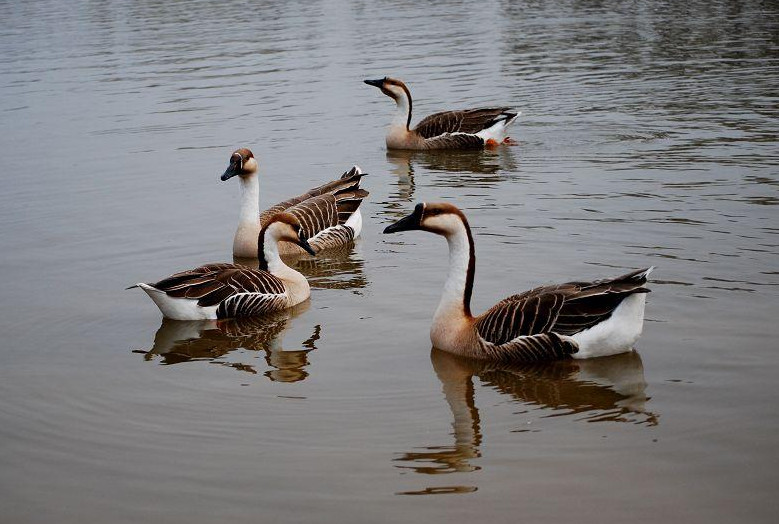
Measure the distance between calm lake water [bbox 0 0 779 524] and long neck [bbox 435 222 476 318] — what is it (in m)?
0.43

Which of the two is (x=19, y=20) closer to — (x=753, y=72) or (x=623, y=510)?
(x=753, y=72)

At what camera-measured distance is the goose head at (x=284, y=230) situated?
38.3 feet

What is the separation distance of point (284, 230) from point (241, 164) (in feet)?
6.45

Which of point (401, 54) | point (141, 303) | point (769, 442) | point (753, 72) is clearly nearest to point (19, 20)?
point (401, 54)

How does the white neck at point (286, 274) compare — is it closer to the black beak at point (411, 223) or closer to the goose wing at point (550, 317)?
the black beak at point (411, 223)

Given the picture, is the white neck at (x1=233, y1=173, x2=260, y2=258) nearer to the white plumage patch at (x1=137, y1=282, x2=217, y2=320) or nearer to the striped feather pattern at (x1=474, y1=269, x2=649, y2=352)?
the white plumage patch at (x1=137, y1=282, x2=217, y2=320)

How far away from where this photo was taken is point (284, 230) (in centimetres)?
1173

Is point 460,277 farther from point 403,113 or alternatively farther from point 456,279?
point 403,113

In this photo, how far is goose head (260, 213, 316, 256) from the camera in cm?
1167

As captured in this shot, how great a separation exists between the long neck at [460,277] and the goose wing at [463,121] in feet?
32.6

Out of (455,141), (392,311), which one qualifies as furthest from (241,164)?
(455,141)

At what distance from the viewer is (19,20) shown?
46.2 meters

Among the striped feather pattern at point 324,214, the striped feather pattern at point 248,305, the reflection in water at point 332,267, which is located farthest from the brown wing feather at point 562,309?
the striped feather pattern at point 324,214

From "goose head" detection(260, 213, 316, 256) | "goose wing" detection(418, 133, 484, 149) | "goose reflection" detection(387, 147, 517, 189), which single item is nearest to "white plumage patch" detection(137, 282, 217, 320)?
"goose head" detection(260, 213, 316, 256)
